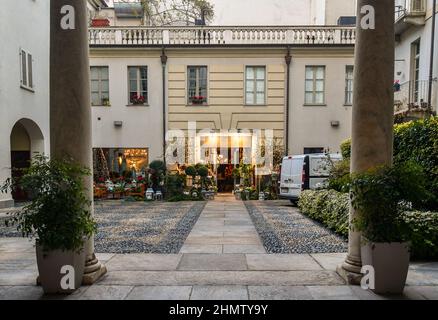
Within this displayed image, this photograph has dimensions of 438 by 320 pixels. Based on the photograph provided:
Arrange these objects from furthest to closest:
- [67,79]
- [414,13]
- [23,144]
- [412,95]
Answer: [23,144] < [412,95] < [414,13] < [67,79]

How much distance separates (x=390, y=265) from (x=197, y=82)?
14835mm

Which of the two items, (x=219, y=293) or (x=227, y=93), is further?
(x=227, y=93)

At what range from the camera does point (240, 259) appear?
19.6 ft

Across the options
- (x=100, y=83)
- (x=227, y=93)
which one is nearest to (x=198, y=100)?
(x=227, y=93)

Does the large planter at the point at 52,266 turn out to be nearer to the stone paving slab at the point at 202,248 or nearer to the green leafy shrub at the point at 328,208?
the stone paving slab at the point at 202,248

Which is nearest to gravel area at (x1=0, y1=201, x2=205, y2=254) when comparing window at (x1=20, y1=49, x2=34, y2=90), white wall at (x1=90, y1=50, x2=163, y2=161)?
white wall at (x1=90, y1=50, x2=163, y2=161)

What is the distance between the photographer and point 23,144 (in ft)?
51.2

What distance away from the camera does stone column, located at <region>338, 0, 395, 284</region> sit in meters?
4.67

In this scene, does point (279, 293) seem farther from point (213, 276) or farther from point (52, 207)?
point (52, 207)

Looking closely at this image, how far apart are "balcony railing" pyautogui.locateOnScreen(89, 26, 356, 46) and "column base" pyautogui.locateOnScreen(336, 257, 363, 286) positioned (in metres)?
14.5

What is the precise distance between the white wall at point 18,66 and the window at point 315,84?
1268 centimetres

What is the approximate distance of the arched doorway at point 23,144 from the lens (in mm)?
15102

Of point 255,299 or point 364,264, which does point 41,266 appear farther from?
point 364,264

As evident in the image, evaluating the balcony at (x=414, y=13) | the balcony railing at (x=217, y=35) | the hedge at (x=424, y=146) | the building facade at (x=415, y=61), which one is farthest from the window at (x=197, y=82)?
the hedge at (x=424, y=146)
